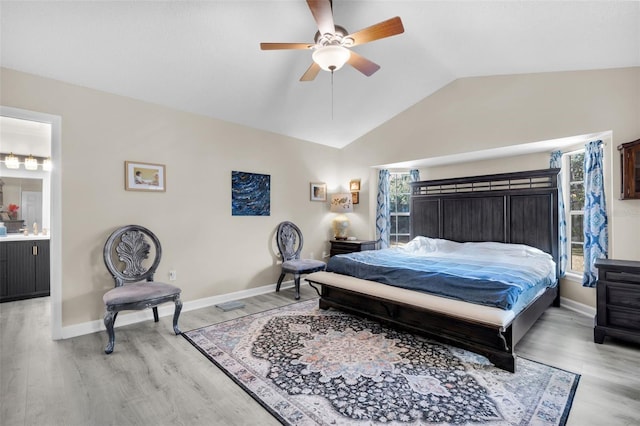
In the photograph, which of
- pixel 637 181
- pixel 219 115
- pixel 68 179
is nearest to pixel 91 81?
pixel 68 179

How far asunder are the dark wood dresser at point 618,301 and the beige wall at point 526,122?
0.59 meters

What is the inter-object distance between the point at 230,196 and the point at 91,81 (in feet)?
6.69

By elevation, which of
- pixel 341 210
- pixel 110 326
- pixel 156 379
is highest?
pixel 341 210

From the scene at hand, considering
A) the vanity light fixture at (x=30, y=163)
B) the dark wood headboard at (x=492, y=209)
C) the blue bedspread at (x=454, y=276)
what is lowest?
the blue bedspread at (x=454, y=276)

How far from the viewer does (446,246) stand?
4723 millimetres

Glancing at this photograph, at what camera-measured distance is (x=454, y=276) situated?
283 centimetres

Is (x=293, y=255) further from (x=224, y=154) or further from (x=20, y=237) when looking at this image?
(x=20, y=237)

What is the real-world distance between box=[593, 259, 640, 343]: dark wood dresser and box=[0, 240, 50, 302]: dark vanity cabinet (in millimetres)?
7217

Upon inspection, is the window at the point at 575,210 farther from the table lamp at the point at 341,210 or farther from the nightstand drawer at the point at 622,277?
the table lamp at the point at 341,210

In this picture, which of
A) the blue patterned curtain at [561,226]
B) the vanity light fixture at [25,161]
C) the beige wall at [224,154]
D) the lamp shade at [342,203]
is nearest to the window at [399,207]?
the beige wall at [224,154]

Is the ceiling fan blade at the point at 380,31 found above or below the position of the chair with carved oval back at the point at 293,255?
above

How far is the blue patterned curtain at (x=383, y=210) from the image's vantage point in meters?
5.66

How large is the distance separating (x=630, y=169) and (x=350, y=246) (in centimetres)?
370

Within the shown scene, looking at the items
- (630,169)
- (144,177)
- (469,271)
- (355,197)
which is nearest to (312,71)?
(144,177)
